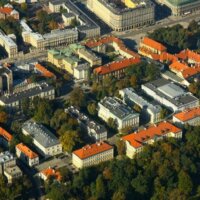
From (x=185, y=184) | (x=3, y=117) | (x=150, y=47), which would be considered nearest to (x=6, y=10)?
(x=150, y=47)

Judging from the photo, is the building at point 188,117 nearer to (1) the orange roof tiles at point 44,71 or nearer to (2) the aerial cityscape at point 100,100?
(2) the aerial cityscape at point 100,100

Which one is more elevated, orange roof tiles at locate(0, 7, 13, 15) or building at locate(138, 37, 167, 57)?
orange roof tiles at locate(0, 7, 13, 15)

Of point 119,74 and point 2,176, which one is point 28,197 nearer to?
point 2,176

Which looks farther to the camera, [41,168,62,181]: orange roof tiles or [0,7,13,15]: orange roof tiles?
[0,7,13,15]: orange roof tiles

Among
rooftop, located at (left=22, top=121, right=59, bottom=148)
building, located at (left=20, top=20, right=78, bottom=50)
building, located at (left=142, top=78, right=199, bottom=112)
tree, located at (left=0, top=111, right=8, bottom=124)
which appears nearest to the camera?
rooftop, located at (left=22, top=121, right=59, bottom=148)

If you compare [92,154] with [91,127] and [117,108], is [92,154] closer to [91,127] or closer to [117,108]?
[91,127]

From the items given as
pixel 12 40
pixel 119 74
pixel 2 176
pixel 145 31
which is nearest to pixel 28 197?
pixel 2 176

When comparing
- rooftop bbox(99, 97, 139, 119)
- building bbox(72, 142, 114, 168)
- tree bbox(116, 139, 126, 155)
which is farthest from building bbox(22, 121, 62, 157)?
rooftop bbox(99, 97, 139, 119)

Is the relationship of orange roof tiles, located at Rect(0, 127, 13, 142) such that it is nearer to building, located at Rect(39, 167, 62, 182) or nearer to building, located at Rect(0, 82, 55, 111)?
building, located at Rect(0, 82, 55, 111)
